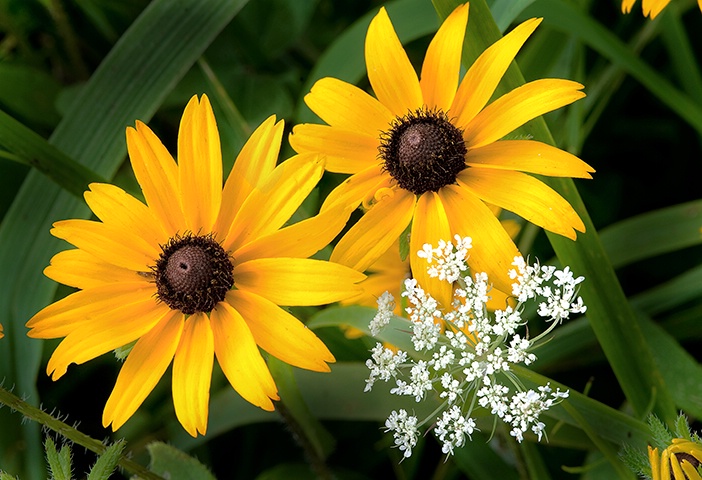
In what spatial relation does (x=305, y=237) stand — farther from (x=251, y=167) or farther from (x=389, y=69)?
(x=389, y=69)

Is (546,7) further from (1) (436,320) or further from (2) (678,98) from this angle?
(1) (436,320)

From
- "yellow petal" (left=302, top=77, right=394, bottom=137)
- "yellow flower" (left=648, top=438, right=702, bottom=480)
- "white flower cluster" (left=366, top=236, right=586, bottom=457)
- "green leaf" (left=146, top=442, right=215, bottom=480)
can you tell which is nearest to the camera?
"yellow flower" (left=648, top=438, right=702, bottom=480)

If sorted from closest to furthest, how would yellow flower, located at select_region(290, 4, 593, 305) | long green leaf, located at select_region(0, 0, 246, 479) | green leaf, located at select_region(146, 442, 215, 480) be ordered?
1. yellow flower, located at select_region(290, 4, 593, 305)
2. green leaf, located at select_region(146, 442, 215, 480)
3. long green leaf, located at select_region(0, 0, 246, 479)

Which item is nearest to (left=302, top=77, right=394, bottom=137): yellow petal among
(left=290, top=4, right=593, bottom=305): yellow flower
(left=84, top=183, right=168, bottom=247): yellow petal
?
(left=290, top=4, right=593, bottom=305): yellow flower

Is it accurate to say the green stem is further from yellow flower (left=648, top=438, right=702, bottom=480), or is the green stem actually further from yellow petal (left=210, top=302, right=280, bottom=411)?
yellow flower (left=648, top=438, right=702, bottom=480)

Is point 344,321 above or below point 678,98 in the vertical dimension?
below

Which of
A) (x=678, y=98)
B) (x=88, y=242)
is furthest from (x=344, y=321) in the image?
(x=678, y=98)

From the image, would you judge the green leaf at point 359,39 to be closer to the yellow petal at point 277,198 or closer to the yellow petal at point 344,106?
the yellow petal at point 344,106
